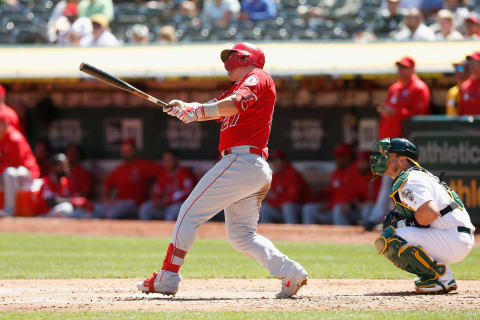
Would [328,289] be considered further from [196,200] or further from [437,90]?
[437,90]

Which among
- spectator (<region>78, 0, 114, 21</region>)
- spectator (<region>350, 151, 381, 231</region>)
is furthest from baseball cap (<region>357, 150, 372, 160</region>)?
spectator (<region>78, 0, 114, 21</region>)

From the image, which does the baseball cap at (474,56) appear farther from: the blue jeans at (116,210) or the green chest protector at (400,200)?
the blue jeans at (116,210)

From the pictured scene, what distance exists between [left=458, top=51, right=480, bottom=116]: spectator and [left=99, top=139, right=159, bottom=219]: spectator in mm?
4760

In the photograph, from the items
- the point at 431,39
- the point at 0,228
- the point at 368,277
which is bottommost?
the point at 0,228

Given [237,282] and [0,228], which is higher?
[237,282]

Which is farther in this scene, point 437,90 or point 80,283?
point 437,90

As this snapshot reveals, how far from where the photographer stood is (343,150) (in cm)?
1220

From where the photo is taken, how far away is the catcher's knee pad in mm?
5762

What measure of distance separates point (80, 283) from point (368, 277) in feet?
7.04

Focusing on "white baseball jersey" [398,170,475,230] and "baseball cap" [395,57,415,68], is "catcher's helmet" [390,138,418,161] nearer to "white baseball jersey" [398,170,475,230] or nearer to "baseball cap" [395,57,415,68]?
"white baseball jersey" [398,170,475,230]

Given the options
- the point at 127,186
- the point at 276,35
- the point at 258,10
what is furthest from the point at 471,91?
the point at 127,186

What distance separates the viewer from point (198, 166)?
13766 millimetres

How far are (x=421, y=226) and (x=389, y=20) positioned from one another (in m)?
7.70


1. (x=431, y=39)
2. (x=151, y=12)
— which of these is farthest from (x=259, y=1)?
(x=431, y=39)
